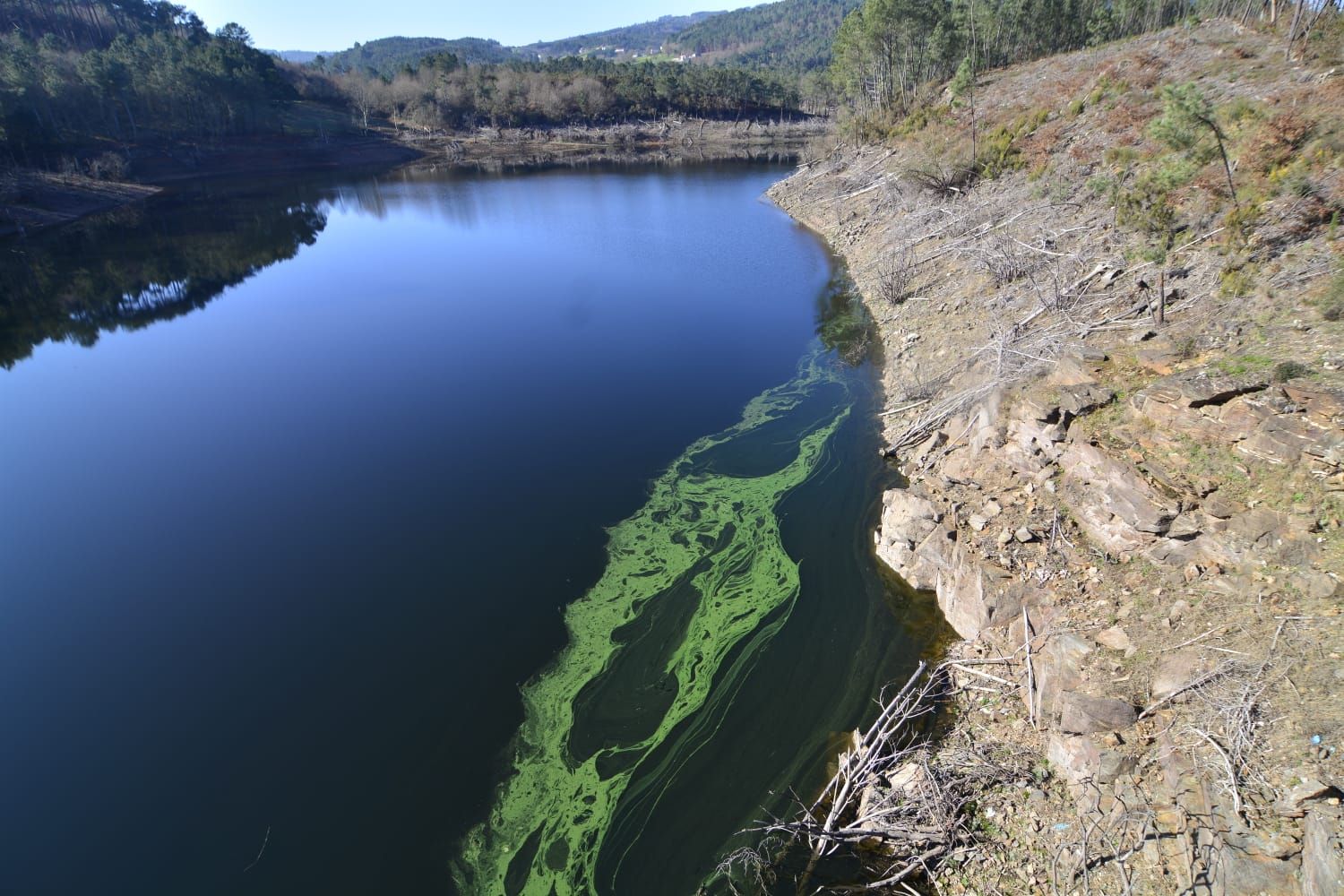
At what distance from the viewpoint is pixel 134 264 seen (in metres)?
35.6

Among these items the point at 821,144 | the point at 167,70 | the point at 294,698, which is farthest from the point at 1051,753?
the point at 167,70

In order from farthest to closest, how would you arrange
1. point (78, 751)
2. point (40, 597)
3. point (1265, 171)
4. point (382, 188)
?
point (382, 188)
point (1265, 171)
point (40, 597)
point (78, 751)

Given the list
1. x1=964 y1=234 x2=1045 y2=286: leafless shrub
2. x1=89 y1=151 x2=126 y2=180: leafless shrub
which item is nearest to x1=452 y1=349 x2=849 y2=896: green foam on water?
x1=964 y1=234 x2=1045 y2=286: leafless shrub

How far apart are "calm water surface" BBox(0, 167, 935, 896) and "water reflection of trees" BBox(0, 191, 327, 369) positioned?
5690 mm

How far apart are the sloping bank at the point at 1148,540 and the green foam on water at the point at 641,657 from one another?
2.73 metres

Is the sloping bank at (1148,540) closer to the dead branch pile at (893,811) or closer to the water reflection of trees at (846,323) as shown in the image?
the dead branch pile at (893,811)

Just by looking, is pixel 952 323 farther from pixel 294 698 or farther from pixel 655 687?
pixel 294 698

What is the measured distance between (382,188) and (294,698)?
62938 millimetres

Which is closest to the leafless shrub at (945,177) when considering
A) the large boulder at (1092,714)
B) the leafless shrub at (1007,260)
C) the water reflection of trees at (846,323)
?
the water reflection of trees at (846,323)

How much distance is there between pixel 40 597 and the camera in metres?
11.9

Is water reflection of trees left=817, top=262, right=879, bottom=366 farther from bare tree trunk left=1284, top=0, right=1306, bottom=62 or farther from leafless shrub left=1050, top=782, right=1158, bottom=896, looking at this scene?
leafless shrub left=1050, top=782, right=1158, bottom=896

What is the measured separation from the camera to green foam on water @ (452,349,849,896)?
8172 millimetres

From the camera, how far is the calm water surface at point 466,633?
823cm

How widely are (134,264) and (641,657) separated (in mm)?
40718
